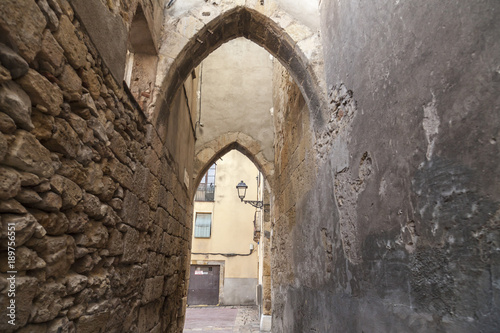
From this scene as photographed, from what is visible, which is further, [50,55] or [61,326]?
[61,326]

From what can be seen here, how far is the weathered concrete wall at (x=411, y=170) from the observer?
3.45 ft

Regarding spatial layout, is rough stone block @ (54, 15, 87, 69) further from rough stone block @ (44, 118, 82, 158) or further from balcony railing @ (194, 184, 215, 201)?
balcony railing @ (194, 184, 215, 201)

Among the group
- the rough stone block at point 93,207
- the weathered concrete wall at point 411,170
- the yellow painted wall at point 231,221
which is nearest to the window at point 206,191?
the yellow painted wall at point 231,221

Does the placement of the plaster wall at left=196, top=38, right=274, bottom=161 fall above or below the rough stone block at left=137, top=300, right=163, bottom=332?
above

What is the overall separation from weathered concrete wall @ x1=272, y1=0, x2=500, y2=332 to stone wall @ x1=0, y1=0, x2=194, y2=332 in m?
1.43

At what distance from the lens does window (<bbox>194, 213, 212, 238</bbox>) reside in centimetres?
1443

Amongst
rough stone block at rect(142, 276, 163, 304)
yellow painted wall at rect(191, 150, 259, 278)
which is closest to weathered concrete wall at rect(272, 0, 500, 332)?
rough stone block at rect(142, 276, 163, 304)

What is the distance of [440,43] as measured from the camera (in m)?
1.29

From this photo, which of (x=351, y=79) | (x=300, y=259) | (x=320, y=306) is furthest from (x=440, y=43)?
(x=300, y=259)

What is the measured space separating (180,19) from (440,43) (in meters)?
2.44

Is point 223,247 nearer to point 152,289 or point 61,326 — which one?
point 152,289

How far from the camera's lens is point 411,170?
1427 millimetres

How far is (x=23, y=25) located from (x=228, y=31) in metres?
2.52

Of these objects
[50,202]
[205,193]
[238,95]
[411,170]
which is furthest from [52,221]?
[205,193]
